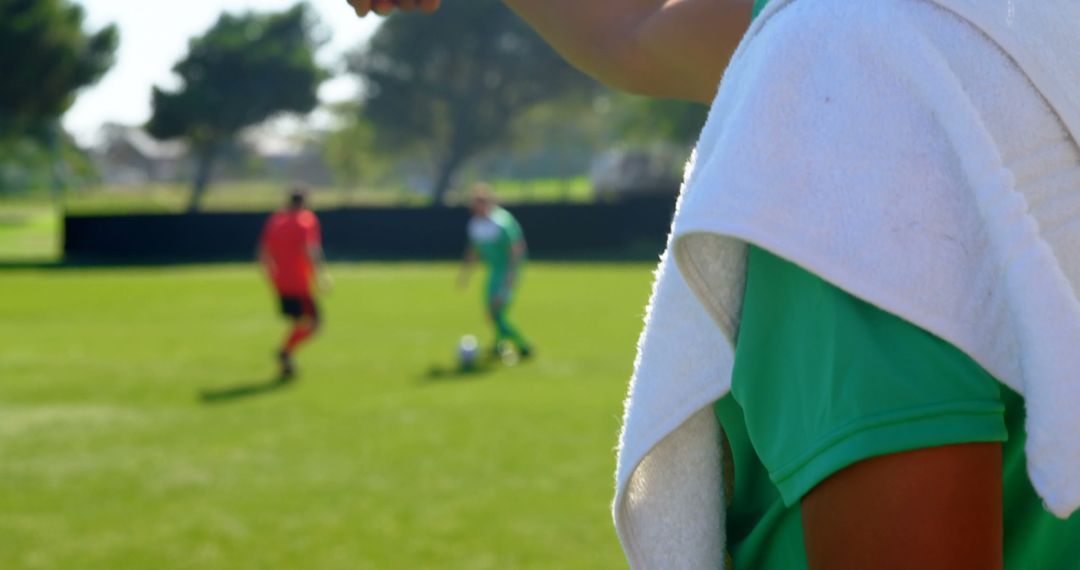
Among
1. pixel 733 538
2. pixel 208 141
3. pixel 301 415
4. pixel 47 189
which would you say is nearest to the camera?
pixel 733 538

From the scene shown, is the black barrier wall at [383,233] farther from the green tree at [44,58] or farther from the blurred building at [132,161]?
the blurred building at [132,161]

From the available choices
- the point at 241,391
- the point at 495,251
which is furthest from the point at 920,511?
the point at 495,251

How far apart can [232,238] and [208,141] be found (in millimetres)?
22590

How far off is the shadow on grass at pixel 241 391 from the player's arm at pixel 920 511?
13226 mm

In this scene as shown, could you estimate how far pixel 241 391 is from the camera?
1452cm

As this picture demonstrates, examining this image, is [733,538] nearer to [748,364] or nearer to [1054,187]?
[748,364]

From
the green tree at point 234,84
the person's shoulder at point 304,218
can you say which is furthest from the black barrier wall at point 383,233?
the person's shoulder at point 304,218

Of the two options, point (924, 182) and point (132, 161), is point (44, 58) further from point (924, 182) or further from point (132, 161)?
point (132, 161)

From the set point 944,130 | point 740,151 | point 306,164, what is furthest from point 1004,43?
point 306,164

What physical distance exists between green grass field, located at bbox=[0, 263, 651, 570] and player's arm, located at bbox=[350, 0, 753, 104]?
350 millimetres

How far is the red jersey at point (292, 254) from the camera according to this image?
16703mm

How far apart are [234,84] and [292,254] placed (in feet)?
166

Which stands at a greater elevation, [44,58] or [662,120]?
[44,58]

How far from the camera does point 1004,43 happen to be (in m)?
0.92
